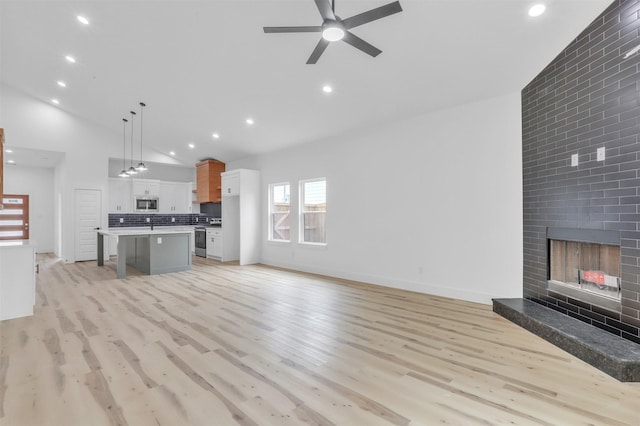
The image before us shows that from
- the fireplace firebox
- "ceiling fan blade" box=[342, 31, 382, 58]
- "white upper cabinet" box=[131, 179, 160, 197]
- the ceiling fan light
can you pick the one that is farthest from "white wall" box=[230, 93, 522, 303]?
"white upper cabinet" box=[131, 179, 160, 197]

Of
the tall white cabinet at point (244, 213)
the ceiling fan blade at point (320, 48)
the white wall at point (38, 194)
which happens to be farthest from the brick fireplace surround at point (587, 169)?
the white wall at point (38, 194)

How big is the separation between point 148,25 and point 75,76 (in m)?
3.13

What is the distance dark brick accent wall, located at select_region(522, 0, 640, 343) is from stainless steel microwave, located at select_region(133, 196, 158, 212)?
9.63 meters

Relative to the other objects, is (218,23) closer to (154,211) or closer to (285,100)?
(285,100)

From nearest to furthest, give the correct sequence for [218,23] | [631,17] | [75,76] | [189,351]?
[631,17]
[189,351]
[218,23]
[75,76]

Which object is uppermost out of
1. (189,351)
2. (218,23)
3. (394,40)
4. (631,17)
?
(218,23)

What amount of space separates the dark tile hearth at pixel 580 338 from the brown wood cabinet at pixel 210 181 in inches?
304

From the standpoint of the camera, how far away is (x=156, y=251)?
21.1ft

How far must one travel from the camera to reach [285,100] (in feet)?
17.0

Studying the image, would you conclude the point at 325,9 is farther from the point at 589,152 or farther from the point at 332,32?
the point at 589,152

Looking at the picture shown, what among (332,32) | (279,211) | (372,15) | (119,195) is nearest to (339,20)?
(332,32)

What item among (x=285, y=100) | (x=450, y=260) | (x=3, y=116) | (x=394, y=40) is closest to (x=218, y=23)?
(x=285, y=100)

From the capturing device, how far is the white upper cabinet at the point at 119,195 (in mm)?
9031

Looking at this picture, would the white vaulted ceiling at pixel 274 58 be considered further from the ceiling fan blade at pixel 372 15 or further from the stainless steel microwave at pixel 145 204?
the stainless steel microwave at pixel 145 204
